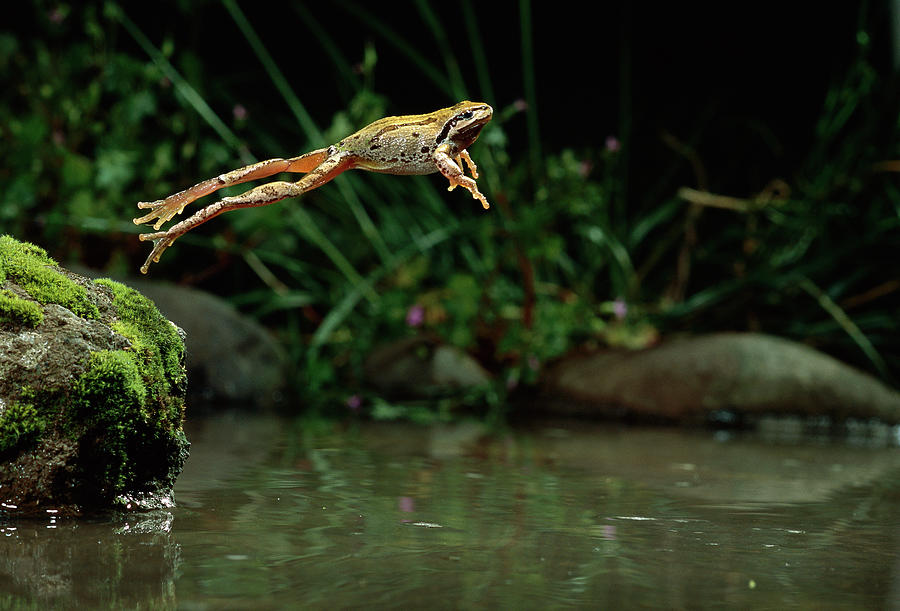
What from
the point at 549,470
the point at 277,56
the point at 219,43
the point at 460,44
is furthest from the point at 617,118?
the point at 549,470

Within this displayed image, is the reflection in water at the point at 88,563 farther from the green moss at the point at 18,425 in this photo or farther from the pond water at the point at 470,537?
the green moss at the point at 18,425

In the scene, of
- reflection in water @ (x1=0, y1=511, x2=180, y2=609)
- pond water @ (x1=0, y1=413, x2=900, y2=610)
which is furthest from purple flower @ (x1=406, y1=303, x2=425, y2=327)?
reflection in water @ (x1=0, y1=511, x2=180, y2=609)

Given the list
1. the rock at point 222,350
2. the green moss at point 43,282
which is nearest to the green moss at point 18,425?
the green moss at point 43,282

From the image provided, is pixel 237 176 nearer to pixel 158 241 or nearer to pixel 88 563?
pixel 158 241

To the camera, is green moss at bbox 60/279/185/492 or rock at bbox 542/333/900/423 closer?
green moss at bbox 60/279/185/492

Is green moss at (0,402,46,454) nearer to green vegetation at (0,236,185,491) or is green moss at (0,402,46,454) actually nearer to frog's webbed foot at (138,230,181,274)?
green vegetation at (0,236,185,491)
